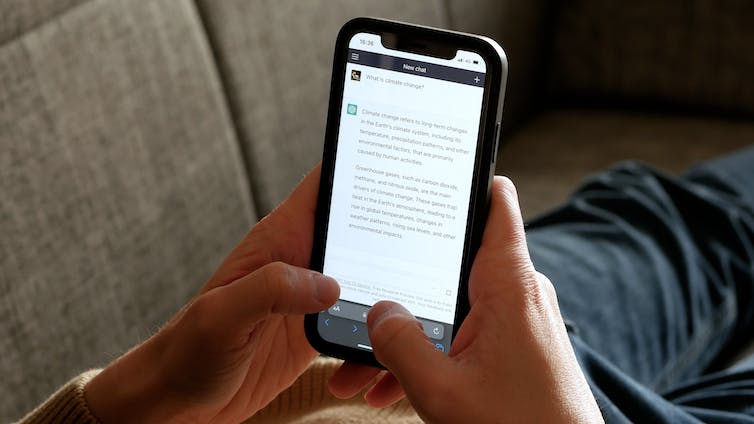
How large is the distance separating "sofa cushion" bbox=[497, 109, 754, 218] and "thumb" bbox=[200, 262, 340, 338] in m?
0.75

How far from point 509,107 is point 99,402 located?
3.22 ft

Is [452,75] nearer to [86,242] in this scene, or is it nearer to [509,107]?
[86,242]

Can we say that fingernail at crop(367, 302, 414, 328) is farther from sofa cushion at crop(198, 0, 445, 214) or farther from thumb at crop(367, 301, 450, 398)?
sofa cushion at crop(198, 0, 445, 214)

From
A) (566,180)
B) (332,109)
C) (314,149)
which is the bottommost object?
(566,180)

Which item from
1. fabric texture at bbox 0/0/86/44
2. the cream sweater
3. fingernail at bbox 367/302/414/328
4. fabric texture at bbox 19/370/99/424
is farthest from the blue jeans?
fabric texture at bbox 0/0/86/44

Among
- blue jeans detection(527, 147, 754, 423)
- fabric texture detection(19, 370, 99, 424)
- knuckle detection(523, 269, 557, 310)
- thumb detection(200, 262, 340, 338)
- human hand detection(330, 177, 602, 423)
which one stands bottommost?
blue jeans detection(527, 147, 754, 423)

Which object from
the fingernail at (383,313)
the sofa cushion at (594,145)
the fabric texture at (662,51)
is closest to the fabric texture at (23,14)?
the fingernail at (383,313)

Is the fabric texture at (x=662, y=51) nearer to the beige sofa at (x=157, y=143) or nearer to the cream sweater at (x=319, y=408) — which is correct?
the beige sofa at (x=157, y=143)

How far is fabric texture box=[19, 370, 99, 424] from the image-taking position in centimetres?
64

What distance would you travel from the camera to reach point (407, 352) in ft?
1.79

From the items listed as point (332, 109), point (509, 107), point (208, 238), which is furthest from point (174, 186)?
point (509, 107)

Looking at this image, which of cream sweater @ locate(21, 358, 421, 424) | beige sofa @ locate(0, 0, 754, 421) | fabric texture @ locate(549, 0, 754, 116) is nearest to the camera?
cream sweater @ locate(21, 358, 421, 424)

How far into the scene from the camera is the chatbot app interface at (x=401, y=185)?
2.11 feet

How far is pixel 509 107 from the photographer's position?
1486mm
